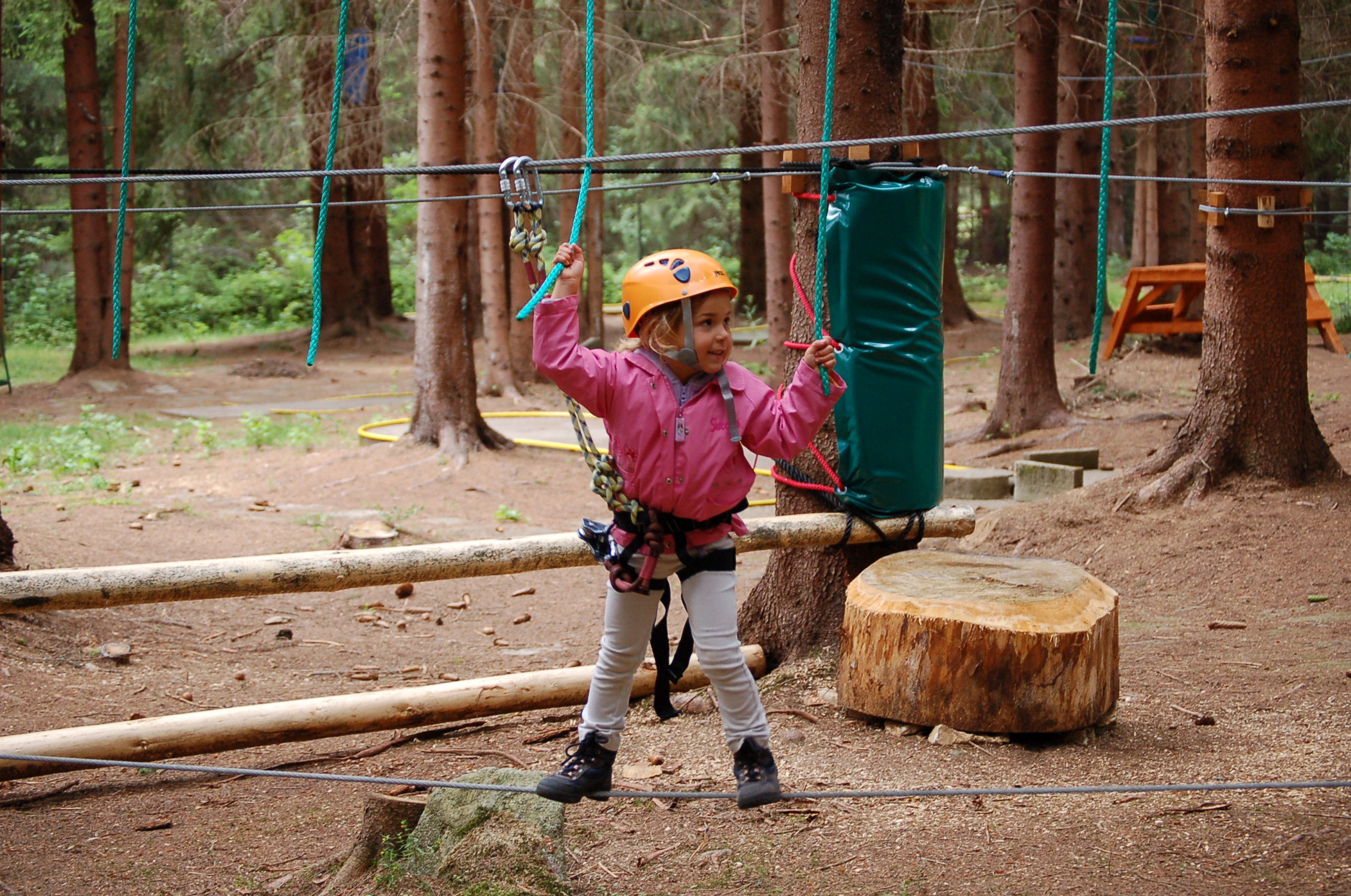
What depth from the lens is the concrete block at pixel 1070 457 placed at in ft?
29.0

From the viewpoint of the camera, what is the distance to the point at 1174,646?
523cm

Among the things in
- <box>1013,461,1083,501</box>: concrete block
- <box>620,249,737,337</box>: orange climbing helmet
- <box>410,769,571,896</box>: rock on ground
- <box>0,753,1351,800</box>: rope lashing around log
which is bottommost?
<box>410,769,571,896</box>: rock on ground

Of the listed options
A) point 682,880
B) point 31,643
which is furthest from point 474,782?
point 31,643

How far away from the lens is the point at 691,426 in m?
3.00

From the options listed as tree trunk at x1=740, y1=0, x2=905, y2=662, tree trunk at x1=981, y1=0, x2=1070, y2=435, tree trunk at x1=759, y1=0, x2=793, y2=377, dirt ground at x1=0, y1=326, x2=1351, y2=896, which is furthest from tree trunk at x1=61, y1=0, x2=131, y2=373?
tree trunk at x1=740, y1=0, x2=905, y2=662

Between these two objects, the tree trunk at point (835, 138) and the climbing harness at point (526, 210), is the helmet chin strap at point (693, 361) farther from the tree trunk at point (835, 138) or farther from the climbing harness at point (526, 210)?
the tree trunk at point (835, 138)

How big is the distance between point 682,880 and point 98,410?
13363mm

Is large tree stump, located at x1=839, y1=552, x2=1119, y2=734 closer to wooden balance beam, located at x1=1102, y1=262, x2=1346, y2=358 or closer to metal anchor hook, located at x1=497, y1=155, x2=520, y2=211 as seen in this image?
metal anchor hook, located at x1=497, y1=155, x2=520, y2=211

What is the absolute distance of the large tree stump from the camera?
384 centimetres

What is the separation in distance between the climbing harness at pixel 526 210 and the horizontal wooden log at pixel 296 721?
6.29 feet

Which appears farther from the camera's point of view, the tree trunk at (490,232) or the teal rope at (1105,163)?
the tree trunk at (490,232)

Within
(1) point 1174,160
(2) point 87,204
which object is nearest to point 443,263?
(2) point 87,204

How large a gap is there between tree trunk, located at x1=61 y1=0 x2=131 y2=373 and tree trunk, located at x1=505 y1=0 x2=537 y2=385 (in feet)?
17.4

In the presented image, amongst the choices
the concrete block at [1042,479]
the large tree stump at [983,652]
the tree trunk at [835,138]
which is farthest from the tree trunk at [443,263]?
the large tree stump at [983,652]
